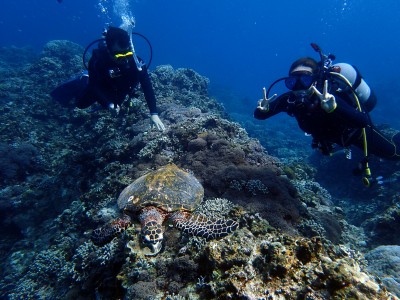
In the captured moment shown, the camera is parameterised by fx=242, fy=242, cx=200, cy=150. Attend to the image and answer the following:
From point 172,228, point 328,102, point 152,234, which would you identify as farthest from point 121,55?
point 328,102

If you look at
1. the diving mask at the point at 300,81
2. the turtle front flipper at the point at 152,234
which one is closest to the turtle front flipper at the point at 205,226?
the turtle front flipper at the point at 152,234

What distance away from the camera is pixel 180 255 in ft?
9.62

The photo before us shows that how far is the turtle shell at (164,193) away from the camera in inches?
149

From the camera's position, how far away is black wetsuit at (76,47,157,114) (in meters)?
6.77

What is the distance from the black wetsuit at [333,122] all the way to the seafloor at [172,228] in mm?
1213

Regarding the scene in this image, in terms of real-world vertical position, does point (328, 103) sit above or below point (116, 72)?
below

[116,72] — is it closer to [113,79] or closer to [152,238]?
[113,79]

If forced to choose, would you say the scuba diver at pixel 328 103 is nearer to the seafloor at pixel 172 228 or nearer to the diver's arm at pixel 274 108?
the diver's arm at pixel 274 108

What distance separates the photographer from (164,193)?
3883mm

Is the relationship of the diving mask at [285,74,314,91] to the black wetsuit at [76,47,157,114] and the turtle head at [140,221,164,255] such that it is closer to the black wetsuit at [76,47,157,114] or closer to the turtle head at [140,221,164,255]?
the turtle head at [140,221,164,255]

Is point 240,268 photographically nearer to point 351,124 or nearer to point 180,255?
point 180,255

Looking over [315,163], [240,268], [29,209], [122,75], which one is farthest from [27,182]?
[315,163]

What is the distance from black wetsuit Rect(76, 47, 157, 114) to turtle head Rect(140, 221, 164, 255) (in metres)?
4.42

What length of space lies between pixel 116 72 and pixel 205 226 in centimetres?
521
